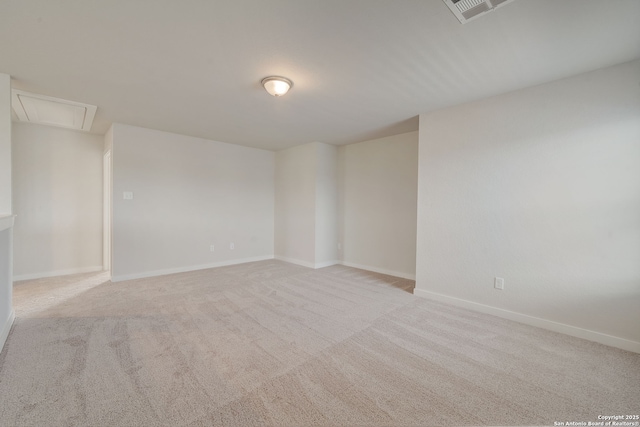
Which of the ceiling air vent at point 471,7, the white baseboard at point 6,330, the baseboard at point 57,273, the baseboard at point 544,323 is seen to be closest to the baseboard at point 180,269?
the baseboard at point 57,273

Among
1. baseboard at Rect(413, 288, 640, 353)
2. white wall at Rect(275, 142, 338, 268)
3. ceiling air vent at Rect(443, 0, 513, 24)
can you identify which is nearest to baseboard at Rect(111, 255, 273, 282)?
white wall at Rect(275, 142, 338, 268)

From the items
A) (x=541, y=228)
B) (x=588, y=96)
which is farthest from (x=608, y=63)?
(x=541, y=228)

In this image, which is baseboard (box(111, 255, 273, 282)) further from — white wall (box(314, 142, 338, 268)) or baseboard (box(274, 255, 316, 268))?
white wall (box(314, 142, 338, 268))

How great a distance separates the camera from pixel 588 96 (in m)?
2.31

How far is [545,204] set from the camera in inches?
99.3

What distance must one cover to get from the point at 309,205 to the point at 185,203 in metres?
2.26

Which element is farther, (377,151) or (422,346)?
(377,151)

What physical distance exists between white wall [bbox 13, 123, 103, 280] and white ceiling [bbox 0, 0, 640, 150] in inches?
71.4

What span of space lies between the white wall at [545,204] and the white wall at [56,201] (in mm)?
5583

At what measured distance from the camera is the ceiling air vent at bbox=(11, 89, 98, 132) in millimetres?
2959

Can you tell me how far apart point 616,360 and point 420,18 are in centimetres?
298

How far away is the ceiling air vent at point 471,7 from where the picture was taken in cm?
153

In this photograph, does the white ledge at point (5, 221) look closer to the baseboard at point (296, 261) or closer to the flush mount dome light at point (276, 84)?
the flush mount dome light at point (276, 84)

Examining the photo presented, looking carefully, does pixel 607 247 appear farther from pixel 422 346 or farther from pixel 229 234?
pixel 229 234
